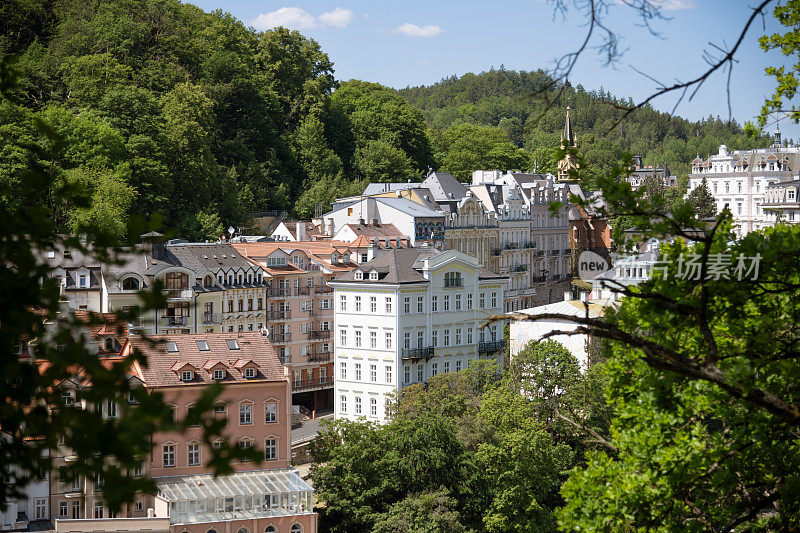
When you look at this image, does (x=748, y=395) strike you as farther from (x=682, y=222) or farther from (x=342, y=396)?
(x=342, y=396)

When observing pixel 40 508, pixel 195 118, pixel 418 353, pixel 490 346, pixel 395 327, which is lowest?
pixel 40 508

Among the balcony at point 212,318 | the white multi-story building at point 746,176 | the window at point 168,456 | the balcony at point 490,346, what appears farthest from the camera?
the white multi-story building at point 746,176

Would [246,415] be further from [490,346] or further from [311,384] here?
[490,346]

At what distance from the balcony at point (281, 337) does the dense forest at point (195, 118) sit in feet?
38.7

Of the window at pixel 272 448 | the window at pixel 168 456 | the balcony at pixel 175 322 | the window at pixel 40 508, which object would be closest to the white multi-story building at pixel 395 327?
the balcony at pixel 175 322

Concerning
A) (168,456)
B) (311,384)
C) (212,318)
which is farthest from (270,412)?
(311,384)

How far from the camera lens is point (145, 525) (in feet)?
136

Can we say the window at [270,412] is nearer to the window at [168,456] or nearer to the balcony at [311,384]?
the window at [168,456]

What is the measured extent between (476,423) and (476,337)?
727 inches

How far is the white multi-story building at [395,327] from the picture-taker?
62.4 meters

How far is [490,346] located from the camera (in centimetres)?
6794

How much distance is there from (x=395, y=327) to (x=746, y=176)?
7448 centimetres

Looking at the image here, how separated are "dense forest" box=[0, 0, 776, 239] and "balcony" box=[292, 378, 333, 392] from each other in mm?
14376

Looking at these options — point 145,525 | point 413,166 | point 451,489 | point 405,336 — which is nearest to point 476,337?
point 405,336
